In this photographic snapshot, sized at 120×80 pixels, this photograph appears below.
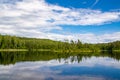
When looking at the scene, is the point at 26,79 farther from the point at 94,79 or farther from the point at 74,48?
the point at 74,48

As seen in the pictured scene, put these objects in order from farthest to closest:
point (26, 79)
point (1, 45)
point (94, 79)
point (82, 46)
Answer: point (82, 46) → point (1, 45) → point (94, 79) → point (26, 79)

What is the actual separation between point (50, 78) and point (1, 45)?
380 feet

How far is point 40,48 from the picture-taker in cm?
17212

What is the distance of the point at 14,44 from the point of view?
147 meters

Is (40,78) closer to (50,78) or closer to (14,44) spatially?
(50,78)

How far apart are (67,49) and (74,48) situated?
272 inches

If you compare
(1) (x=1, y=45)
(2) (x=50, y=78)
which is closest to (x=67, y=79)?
(2) (x=50, y=78)

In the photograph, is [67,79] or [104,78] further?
[104,78]

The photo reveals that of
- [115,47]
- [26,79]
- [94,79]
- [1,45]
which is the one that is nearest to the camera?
[26,79]

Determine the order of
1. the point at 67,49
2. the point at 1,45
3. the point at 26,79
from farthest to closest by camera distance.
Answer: the point at 67,49 < the point at 1,45 < the point at 26,79

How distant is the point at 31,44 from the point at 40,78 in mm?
139561

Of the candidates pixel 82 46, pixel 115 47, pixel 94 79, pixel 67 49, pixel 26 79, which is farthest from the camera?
pixel 115 47

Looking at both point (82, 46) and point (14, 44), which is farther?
point (82, 46)

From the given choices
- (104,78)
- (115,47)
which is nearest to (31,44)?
(115,47)
